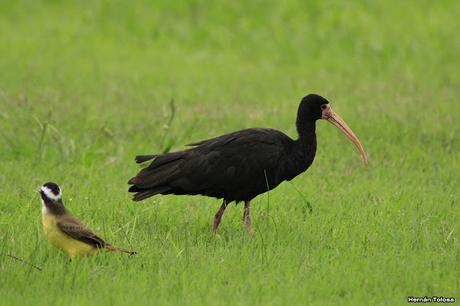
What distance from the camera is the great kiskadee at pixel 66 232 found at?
640 centimetres

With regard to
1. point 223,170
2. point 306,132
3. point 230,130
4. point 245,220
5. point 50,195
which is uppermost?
point 230,130

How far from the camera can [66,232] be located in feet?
21.0

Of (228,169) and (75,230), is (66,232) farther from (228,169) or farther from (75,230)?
(228,169)

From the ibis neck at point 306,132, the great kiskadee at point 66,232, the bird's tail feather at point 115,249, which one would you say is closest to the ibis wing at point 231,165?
the ibis neck at point 306,132

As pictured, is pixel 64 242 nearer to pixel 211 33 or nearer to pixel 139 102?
→ pixel 139 102

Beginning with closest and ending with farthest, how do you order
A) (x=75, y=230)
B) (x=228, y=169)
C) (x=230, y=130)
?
1. (x=75, y=230)
2. (x=228, y=169)
3. (x=230, y=130)

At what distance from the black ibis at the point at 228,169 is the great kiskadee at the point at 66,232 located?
1207 millimetres

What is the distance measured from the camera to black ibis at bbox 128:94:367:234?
7.80 metres

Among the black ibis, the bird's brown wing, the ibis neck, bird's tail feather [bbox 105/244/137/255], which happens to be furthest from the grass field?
the ibis neck

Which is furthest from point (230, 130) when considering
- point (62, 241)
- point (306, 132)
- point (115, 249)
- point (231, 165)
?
point (62, 241)

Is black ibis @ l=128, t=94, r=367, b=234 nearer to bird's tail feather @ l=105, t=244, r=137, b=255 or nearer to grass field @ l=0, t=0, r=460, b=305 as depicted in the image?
grass field @ l=0, t=0, r=460, b=305

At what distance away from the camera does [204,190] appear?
7.91 meters

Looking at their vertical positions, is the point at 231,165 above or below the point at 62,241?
above

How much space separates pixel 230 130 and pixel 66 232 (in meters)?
6.20
